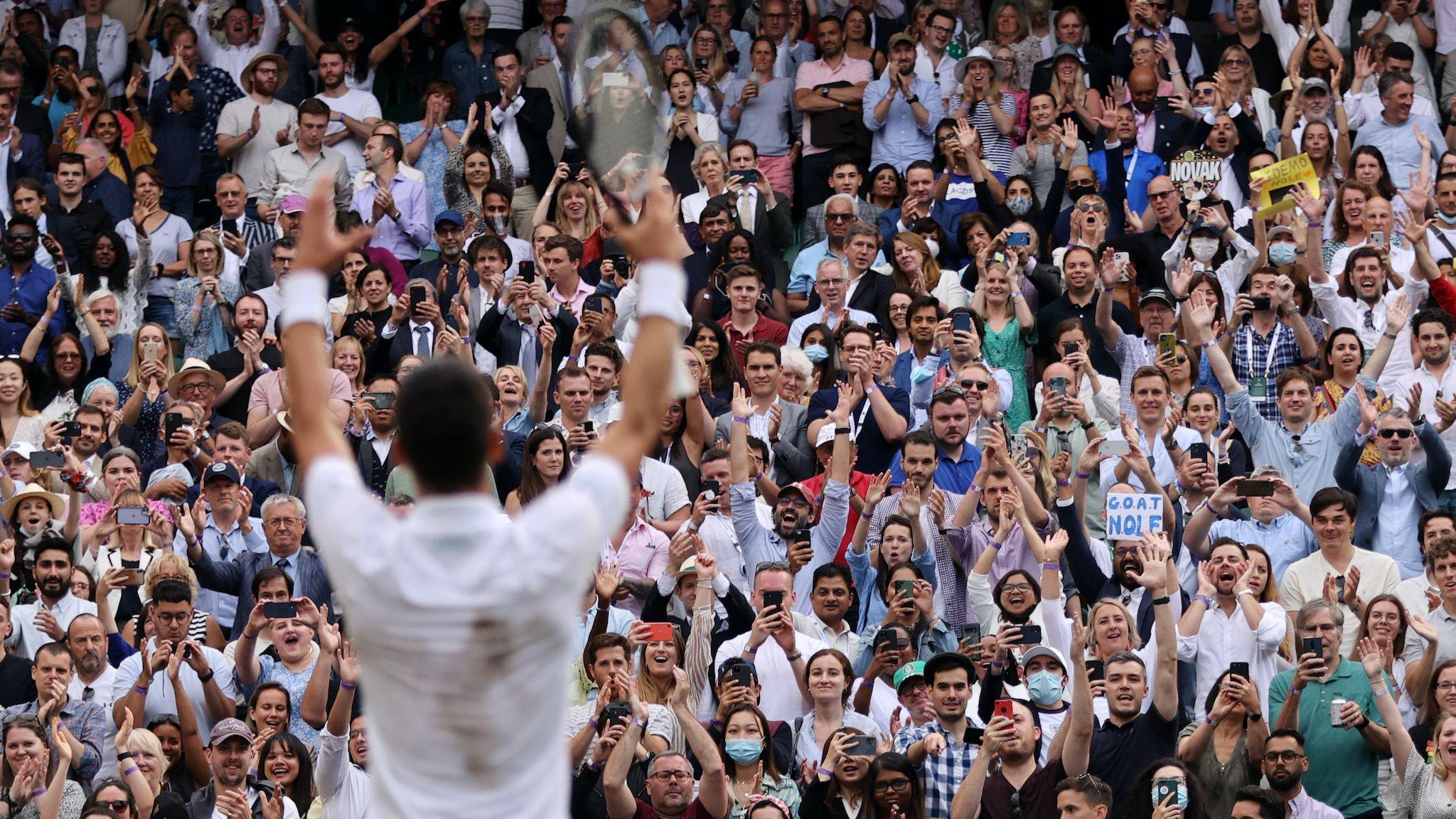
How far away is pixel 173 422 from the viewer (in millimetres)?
13781

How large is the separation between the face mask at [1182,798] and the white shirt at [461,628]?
650 centimetres

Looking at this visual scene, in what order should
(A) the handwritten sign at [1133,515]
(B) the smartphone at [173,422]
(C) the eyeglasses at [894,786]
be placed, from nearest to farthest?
1. (C) the eyeglasses at [894,786]
2. (A) the handwritten sign at [1133,515]
3. (B) the smartphone at [173,422]

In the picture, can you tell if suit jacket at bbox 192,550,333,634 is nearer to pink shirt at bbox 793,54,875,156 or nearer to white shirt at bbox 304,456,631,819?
pink shirt at bbox 793,54,875,156

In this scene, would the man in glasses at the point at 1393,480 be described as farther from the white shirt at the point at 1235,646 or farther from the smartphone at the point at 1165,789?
the smartphone at the point at 1165,789

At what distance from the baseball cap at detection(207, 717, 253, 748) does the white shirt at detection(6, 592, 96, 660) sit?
5.81 ft

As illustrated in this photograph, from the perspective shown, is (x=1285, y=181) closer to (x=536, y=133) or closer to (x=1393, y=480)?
(x=1393, y=480)

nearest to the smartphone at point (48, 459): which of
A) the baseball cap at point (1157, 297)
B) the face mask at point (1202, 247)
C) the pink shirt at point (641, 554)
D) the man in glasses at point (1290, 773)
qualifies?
the pink shirt at point (641, 554)

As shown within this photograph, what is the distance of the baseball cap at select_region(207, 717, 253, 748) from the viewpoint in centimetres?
1023

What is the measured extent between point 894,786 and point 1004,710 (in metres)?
0.63

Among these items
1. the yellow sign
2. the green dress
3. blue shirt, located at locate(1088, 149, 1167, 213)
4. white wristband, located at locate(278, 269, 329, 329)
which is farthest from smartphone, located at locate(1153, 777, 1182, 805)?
blue shirt, located at locate(1088, 149, 1167, 213)

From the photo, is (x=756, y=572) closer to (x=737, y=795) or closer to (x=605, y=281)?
(x=737, y=795)

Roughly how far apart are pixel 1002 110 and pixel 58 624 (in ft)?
28.4

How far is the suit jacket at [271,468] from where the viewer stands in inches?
550

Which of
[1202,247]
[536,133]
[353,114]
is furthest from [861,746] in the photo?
[353,114]
